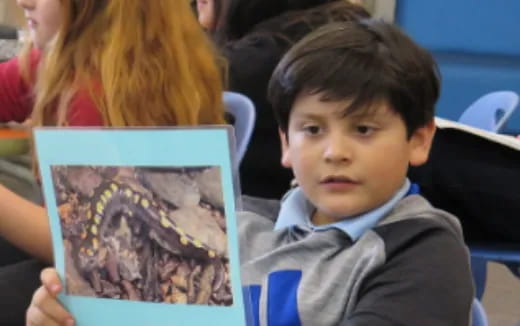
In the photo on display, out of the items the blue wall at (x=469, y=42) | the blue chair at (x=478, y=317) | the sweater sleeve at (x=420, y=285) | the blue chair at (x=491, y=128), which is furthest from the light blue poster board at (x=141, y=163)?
the blue wall at (x=469, y=42)

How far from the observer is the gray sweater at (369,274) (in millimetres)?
660

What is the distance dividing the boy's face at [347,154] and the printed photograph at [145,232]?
0.65 feet

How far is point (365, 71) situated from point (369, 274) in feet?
0.68

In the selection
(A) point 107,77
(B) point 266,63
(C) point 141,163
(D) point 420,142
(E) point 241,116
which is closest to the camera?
(C) point 141,163

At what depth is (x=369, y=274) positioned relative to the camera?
27.5 inches

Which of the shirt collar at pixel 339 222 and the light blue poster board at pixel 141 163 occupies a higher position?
the light blue poster board at pixel 141 163

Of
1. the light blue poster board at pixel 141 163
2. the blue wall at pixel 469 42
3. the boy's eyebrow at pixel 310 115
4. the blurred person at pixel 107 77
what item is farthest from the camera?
the blue wall at pixel 469 42

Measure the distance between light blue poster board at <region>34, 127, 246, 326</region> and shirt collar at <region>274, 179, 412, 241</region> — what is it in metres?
0.19

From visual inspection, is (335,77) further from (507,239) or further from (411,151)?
(507,239)

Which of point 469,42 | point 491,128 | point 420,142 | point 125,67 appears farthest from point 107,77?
point 469,42

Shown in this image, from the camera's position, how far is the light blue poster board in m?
0.56

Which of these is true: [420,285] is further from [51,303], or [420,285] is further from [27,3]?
[27,3]

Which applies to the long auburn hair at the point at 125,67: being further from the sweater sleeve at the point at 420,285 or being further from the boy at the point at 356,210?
the sweater sleeve at the point at 420,285

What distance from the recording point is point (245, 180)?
1512mm
